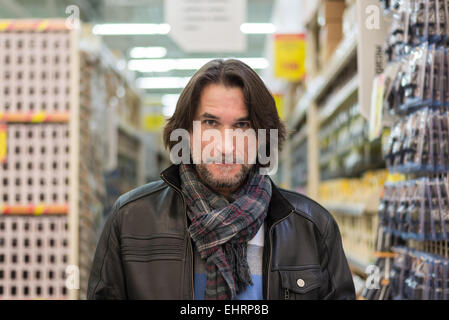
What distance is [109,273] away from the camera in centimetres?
132

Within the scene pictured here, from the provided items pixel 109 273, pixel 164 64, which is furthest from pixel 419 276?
pixel 164 64

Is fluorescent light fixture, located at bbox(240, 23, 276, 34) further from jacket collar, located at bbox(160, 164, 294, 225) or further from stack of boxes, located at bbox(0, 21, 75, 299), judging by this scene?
jacket collar, located at bbox(160, 164, 294, 225)

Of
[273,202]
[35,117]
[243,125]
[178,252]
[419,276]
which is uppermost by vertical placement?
[35,117]

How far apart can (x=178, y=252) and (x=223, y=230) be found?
136mm

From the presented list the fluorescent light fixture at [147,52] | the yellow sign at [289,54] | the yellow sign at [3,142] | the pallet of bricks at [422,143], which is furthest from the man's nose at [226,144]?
the fluorescent light fixture at [147,52]

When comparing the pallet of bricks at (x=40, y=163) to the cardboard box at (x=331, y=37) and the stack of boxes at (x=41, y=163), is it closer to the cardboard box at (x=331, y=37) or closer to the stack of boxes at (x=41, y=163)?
the stack of boxes at (x=41, y=163)

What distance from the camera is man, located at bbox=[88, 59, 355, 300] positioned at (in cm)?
128

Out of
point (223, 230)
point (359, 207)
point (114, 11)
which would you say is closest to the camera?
point (223, 230)

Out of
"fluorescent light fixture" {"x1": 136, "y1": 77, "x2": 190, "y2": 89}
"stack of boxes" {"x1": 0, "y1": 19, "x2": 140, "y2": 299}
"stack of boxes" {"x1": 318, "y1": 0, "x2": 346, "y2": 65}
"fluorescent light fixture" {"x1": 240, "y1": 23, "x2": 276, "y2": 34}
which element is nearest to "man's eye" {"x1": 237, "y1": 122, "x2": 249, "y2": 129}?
"stack of boxes" {"x1": 0, "y1": 19, "x2": 140, "y2": 299}

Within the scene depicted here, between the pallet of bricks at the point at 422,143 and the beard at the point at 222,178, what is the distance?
0.62 metres

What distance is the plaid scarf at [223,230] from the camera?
1.26 metres

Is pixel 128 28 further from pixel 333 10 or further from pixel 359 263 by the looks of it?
pixel 359 263
